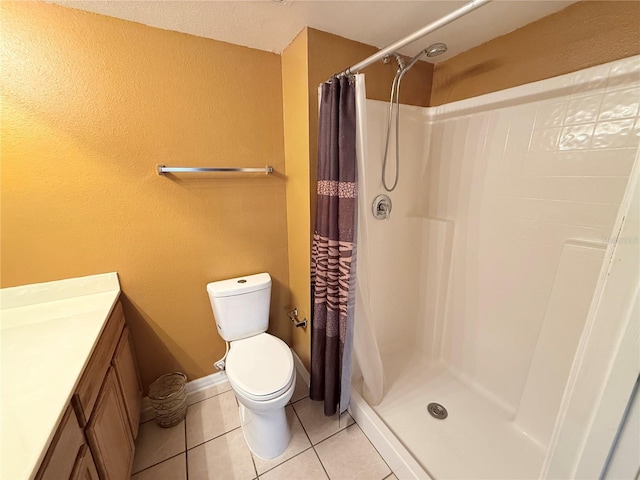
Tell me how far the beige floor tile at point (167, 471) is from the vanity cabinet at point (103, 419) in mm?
170

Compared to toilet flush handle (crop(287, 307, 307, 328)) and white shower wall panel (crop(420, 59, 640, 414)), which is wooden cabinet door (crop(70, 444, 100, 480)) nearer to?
toilet flush handle (crop(287, 307, 307, 328))

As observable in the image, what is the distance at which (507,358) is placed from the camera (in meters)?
1.45

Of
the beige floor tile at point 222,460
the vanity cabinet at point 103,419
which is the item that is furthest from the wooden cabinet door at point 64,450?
the beige floor tile at point 222,460

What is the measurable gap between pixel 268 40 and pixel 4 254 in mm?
1611

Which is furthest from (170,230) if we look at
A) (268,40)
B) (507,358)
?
(507,358)

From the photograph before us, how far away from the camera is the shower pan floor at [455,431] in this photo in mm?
1244

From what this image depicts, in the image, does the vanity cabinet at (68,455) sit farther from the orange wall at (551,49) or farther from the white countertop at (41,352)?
the orange wall at (551,49)

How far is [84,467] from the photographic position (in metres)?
0.77

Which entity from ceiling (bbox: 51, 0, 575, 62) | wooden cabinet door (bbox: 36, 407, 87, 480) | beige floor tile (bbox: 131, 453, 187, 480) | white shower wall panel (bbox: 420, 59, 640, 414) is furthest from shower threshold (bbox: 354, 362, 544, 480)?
ceiling (bbox: 51, 0, 575, 62)

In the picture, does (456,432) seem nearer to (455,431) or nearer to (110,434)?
(455,431)

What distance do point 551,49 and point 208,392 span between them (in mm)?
2656

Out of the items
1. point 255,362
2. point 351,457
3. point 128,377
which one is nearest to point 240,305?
point 255,362

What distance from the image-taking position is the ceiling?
43.1 inches

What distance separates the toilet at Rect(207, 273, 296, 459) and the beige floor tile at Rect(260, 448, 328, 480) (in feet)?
0.24
